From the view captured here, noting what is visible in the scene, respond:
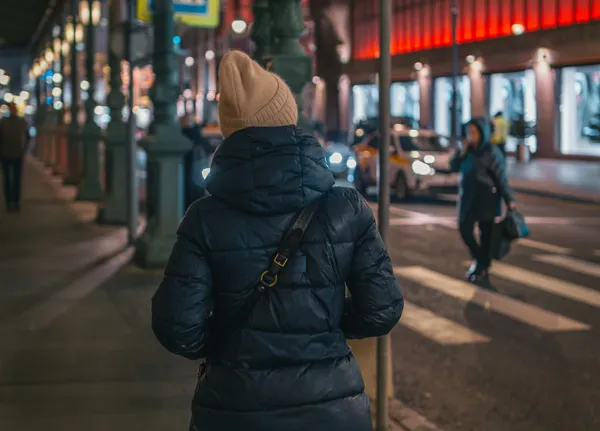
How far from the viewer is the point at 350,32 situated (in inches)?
2393

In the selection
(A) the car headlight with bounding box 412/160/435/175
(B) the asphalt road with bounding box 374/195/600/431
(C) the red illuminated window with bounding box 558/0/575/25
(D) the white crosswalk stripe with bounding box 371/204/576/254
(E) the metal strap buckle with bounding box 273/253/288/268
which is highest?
(C) the red illuminated window with bounding box 558/0/575/25

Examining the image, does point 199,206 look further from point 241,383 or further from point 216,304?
point 241,383

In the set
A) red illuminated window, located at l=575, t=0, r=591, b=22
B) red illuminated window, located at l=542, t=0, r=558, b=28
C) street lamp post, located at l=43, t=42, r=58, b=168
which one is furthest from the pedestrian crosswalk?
red illuminated window, located at l=542, t=0, r=558, b=28

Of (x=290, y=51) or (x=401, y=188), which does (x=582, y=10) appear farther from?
(x=290, y=51)

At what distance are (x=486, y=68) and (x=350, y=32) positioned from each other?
18.1 m

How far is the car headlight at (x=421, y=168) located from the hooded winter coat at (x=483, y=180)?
1094 centimetres

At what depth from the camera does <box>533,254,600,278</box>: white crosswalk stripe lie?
11.6 metres

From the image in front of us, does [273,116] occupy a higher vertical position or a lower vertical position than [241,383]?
higher

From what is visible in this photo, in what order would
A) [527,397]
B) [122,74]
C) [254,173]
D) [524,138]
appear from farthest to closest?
[524,138], [122,74], [527,397], [254,173]

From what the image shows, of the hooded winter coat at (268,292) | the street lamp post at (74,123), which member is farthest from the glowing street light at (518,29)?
the hooded winter coat at (268,292)

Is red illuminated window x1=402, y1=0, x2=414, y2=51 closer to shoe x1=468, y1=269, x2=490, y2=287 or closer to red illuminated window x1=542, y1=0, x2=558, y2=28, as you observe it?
red illuminated window x1=542, y1=0, x2=558, y2=28

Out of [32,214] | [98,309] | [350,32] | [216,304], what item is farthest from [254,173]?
[350,32]

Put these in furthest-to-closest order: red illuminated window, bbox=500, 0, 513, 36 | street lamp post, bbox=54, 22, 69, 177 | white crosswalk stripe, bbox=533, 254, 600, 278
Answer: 1. red illuminated window, bbox=500, 0, 513, 36
2. street lamp post, bbox=54, 22, 69, 177
3. white crosswalk stripe, bbox=533, 254, 600, 278

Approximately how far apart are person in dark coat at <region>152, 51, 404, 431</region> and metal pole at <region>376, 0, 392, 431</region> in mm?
2314
